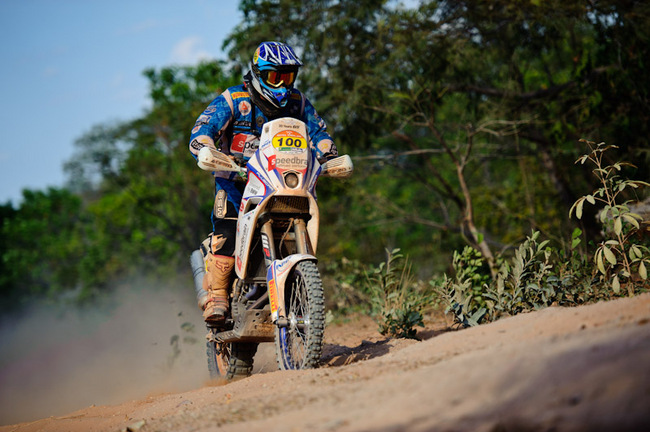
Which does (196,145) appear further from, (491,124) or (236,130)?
(491,124)

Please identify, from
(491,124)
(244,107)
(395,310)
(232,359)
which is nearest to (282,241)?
(244,107)

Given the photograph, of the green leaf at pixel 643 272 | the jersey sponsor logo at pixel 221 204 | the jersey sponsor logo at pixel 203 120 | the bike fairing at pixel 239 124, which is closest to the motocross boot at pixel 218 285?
the jersey sponsor logo at pixel 221 204

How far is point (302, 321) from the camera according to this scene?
4844mm

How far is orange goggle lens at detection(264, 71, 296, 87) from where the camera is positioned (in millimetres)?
5500

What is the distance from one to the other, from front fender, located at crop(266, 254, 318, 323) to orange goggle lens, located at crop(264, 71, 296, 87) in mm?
1479

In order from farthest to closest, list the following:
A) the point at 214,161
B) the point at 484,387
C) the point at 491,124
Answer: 1. the point at 491,124
2. the point at 214,161
3. the point at 484,387

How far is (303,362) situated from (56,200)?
1406 inches

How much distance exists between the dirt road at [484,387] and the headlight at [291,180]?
1.32 m

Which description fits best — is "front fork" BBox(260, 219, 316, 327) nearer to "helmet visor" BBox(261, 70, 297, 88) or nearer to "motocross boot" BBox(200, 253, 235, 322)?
"motocross boot" BBox(200, 253, 235, 322)

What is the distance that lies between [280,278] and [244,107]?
1613 millimetres

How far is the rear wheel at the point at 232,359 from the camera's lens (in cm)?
619

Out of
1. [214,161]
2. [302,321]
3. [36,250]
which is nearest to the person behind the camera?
[302,321]

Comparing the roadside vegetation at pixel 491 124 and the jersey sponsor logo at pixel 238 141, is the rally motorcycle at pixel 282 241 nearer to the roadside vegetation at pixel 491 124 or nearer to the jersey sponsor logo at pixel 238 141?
the jersey sponsor logo at pixel 238 141

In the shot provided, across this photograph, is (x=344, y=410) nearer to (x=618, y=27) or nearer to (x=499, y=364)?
(x=499, y=364)
